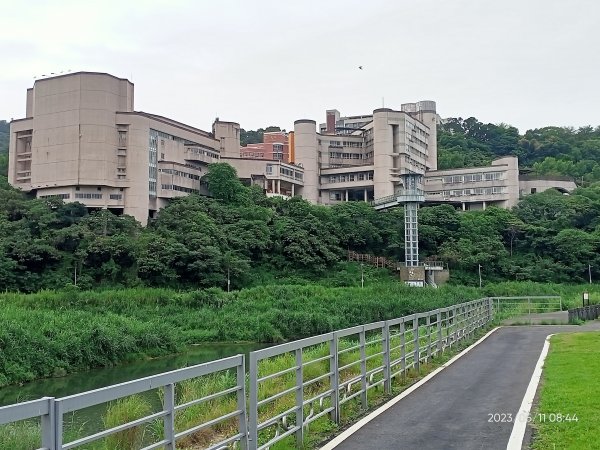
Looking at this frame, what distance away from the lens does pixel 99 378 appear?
23.8 m

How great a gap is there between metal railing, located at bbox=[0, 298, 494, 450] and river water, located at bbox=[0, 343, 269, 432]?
18.3 ft

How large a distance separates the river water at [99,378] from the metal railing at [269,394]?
5590 millimetres

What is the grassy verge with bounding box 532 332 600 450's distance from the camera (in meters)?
6.69

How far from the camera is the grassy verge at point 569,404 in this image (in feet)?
22.0

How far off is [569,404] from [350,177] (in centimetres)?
7359

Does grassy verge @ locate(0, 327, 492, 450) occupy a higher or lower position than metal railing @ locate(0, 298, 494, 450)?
lower

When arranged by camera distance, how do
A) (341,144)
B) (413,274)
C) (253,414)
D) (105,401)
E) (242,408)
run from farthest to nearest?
(341,144), (413,274), (253,414), (242,408), (105,401)

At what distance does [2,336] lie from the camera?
917 inches

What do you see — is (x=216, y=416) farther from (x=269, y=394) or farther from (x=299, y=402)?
(x=299, y=402)

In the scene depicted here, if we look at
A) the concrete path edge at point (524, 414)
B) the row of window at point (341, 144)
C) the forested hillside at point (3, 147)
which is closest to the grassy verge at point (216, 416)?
the concrete path edge at point (524, 414)

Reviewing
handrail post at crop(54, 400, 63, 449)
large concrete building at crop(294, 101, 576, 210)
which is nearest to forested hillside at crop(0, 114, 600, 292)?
large concrete building at crop(294, 101, 576, 210)

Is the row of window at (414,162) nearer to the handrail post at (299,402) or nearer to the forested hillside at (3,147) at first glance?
the forested hillside at (3,147)

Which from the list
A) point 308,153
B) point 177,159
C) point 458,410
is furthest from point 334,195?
point 458,410

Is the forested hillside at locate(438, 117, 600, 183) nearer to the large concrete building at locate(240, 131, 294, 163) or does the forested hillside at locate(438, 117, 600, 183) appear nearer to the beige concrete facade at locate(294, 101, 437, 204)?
the beige concrete facade at locate(294, 101, 437, 204)
